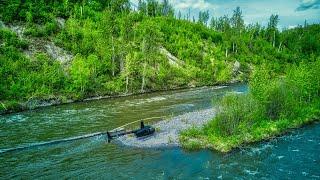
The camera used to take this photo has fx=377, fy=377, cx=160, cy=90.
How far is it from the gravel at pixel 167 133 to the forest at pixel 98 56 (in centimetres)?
1754

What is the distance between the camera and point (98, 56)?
10694cm

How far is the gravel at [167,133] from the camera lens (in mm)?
43594

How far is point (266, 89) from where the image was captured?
47.4m

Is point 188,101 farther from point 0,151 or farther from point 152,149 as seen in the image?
point 0,151

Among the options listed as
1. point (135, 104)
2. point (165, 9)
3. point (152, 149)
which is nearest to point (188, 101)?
point (135, 104)

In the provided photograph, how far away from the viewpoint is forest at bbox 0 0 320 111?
87.1 meters

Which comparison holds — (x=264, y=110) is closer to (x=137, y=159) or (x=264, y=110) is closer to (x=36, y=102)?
(x=137, y=159)

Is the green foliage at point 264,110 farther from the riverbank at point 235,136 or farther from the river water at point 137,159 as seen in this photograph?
the river water at point 137,159

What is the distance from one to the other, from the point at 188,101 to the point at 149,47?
35.0 m

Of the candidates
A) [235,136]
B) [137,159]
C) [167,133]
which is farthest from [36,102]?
[235,136]

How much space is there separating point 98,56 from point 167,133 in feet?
210

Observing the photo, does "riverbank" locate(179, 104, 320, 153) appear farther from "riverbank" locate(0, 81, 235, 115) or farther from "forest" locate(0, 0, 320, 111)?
"riverbank" locate(0, 81, 235, 115)

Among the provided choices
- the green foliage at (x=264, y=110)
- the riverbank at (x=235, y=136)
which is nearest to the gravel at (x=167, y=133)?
the riverbank at (x=235, y=136)

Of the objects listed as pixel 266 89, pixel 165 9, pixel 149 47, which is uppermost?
pixel 165 9
